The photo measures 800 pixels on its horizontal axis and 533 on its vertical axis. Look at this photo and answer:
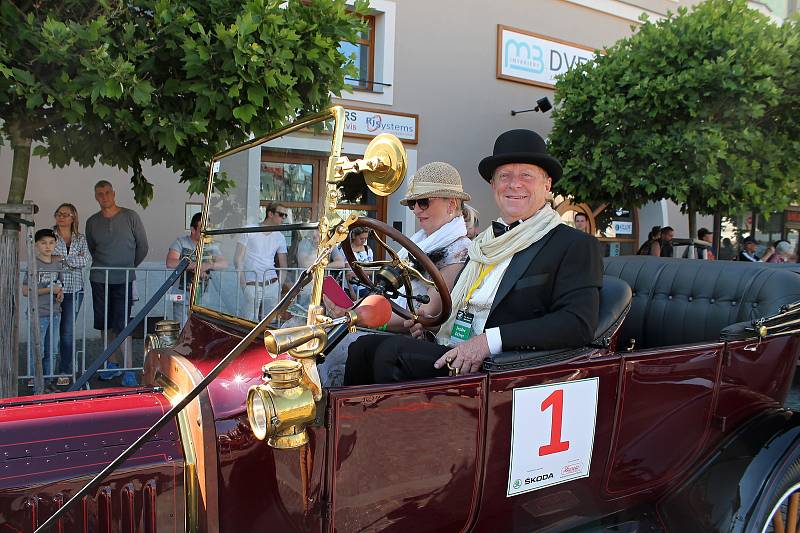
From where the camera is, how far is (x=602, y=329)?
2.15 meters

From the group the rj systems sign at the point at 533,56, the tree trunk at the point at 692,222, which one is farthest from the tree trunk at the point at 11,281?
A: the tree trunk at the point at 692,222

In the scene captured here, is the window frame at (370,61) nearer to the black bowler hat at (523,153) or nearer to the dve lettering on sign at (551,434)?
the black bowler hat at (523,153)

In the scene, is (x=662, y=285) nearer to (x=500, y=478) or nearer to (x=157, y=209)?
(x=500, y=478)

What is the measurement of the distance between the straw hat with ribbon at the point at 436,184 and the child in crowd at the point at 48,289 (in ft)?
9.81

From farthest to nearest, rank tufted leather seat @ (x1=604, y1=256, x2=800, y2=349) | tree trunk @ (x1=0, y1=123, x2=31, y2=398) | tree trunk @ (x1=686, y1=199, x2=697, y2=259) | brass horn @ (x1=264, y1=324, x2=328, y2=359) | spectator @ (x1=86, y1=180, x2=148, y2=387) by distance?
tree trunk @ (x1=686, y1=199, x2=697, y2=259) → spectator @ (x1=86, y1=180, x2=148, y2=387) → tree trunk @ (x1=0, y1=123, x2=31, y2=398) → tufted leather seat @ (x1=604, y1=256, x2=800, y2=349) → brass horn @ (x1=264, y1=324, x2=328, y2=359)

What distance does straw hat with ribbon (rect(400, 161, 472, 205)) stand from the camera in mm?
2752

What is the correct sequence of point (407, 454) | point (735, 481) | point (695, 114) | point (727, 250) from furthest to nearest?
point (727, 250) < point (695, 114) < point (735, 481) < point (407, 454)

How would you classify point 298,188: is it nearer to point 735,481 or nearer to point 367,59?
point 735,481

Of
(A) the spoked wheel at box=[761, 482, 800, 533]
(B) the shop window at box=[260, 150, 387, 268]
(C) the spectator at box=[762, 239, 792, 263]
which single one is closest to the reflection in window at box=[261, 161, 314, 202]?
(B) the shop window at box=[260, 150, 387, 268]

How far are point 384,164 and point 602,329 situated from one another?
3.85 ft

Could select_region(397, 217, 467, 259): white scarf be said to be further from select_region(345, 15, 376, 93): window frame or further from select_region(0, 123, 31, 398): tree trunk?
select_region(345, 15, 376, 93): window frame

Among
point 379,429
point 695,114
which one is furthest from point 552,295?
point 695,114

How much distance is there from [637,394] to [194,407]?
4.36 feet

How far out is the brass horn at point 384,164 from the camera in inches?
53.7
